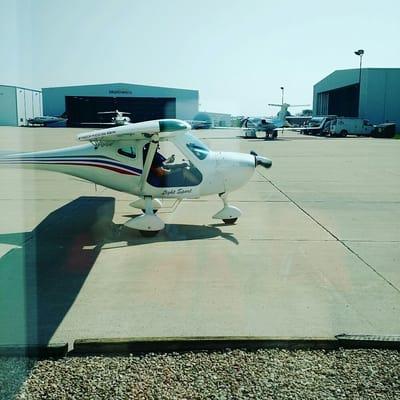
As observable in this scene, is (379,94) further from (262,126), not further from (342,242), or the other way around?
(342,242)

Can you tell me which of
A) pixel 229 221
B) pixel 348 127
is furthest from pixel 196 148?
pixel 348 127

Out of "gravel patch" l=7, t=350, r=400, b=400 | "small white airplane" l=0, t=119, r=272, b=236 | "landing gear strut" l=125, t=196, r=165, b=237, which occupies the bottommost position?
"gravel patch" l=7, t=350, r=400, b=400

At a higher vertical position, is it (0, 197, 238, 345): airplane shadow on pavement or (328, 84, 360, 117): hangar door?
(328, 84, 360, 117): hangar door

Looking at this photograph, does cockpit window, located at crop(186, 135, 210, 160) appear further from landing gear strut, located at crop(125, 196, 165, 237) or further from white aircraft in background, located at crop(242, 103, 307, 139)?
white aircraft in background, located at crop(242, 103, 307, 139)

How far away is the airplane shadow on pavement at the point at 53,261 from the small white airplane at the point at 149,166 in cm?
53

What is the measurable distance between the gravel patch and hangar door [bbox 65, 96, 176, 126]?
49.5 metres

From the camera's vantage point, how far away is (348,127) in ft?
158

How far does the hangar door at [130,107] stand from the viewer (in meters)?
56.7

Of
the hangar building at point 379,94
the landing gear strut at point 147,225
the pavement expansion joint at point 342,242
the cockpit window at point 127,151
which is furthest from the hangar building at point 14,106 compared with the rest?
the landing gear strut at point 147,225

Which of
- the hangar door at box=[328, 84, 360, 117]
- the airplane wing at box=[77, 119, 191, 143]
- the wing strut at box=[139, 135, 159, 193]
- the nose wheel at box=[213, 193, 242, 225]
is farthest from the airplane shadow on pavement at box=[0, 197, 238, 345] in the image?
the hangar door at box=[328, 84, 360, 117]

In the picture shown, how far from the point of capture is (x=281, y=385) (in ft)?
11.0

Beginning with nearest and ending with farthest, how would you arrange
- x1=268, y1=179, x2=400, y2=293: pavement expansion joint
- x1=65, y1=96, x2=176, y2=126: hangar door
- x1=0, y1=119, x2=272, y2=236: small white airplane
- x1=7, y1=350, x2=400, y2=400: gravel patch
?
x1=7, y1=350, x2=400, y2=400: gravel patch → x1=268, y1=179, x2=400, y2=293: pavement expansion joint → x1=0, y1=119, x2=272, y2=236: small white airplane → x1=65, y1=96, x2=176, y2=126: hangar door

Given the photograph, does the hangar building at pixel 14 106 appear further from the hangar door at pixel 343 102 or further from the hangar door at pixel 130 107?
the hangar door at pixel 343 102

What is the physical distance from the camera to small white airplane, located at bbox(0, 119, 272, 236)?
7633mm
